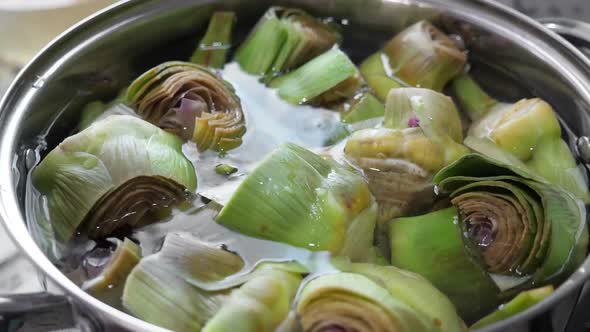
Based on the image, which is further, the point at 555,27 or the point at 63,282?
the point at 555,27

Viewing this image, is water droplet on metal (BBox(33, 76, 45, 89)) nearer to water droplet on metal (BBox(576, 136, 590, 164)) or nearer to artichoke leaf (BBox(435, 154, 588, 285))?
artichoke leaf (BBox(435, 154, 588, 285))

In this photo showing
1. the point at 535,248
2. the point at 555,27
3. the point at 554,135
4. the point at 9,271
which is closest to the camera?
the point at 535,248

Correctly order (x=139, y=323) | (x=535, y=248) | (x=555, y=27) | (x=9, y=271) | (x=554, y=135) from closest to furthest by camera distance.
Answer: (x=139, y=323)
(x=535, y=248)
(x=554, y=135)
(x=555, y=27)
(x=9, y=271)

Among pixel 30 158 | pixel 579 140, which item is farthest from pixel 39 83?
pixel 579 140

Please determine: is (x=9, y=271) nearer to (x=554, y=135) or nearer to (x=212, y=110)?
(x=212, y=110)

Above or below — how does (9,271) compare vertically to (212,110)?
below

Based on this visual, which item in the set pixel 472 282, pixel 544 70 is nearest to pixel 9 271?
pixel 472 282

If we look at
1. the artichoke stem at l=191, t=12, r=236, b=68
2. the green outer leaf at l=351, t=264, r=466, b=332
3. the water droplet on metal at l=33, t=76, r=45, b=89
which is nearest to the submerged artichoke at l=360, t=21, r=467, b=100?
the artichoke stem at l=191, t=12, r=236, b=68
